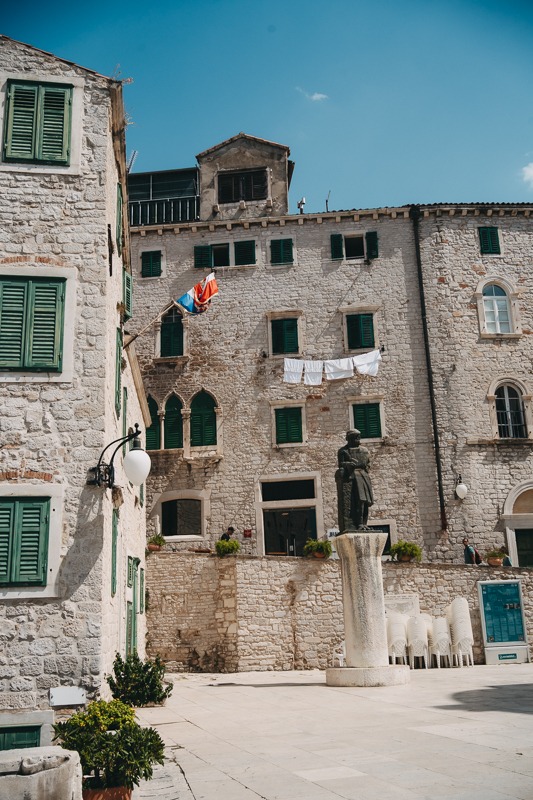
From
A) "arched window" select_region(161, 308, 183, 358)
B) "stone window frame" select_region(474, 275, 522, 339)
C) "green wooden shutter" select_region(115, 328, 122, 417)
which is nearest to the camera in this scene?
"green wooden shutter" select_region(115, 328, 122, 417)

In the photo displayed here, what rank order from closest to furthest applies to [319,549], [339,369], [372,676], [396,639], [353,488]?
[372,676], [353,488], [396,639], [319,549], [339,369]

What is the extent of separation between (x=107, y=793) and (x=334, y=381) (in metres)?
21.1

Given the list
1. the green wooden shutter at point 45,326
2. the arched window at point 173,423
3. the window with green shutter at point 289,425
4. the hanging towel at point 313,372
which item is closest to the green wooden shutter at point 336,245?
the hanging towel at point 313,372

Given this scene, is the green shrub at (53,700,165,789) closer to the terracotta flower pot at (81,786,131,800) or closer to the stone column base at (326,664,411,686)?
the terracotta flower pot at (81,786,131,800)

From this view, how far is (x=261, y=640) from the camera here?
19.7 metres

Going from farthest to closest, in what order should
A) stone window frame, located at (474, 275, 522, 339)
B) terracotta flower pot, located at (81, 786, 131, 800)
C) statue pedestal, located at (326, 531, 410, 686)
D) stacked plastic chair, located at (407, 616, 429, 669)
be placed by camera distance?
stone window frame, located at (474, 275, 522, 339)
stacked plastic chair, located at (407, 616, 429, 669)
statue pedestal, located at (326, 531, 410, 686)
terracotta flower pot, located at (81, 786, 131, 800)

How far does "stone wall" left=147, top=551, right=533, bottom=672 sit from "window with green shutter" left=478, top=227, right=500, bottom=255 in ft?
39.6

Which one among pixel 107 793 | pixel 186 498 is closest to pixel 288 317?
pixel 186 498

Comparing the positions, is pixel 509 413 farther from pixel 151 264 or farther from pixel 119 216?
pixel 119 216

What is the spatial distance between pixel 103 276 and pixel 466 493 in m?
Answer: 17.3

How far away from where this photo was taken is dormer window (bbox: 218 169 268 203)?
94.3ft

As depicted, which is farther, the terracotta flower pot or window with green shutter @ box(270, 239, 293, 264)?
window with green shutter @ box(270, 239, 293, 264)

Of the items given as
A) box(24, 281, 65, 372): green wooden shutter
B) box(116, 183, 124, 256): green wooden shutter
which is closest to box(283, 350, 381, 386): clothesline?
box(116, 183, 124, 256): green wooden shutter

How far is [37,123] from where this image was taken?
36.9 ft
